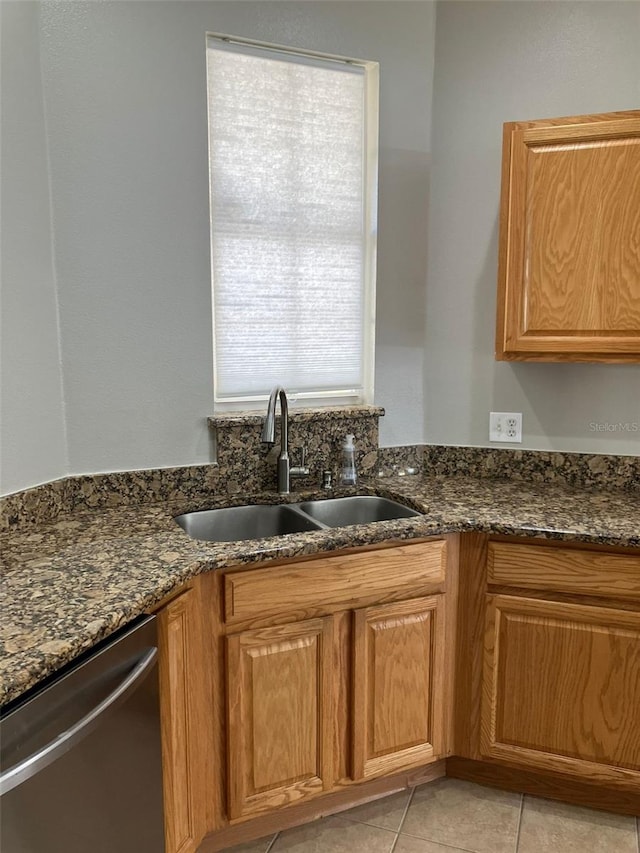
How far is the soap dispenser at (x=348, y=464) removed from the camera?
7.60ft

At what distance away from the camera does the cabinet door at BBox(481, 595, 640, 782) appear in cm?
186

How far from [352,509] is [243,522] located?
381mm

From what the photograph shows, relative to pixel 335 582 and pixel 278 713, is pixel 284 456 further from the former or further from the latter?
pixel 278 713

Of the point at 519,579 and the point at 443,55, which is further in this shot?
the point at 443,55

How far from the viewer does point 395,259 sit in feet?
7.91

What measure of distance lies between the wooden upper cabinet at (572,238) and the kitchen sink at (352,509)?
681 mm

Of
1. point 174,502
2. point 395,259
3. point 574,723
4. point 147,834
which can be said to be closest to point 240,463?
point 174,502

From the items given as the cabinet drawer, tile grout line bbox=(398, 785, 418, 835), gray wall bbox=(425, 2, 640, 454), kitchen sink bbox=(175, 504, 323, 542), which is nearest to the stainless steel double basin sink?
kitchen sink bbox=(175, 504, 323, 542)

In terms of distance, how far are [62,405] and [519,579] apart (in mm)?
1450

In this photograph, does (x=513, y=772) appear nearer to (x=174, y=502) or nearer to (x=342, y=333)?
(x=174, y=502)

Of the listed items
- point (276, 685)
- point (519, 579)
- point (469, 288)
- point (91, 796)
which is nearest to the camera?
point (91, 796)

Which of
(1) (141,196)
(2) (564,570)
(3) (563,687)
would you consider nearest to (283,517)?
(2) (564,570)

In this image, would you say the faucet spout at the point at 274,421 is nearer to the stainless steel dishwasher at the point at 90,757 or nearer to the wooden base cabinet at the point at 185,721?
the wooden base cabinet at the point at 185,721

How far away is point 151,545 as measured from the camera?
1.68 metres
